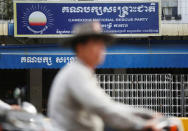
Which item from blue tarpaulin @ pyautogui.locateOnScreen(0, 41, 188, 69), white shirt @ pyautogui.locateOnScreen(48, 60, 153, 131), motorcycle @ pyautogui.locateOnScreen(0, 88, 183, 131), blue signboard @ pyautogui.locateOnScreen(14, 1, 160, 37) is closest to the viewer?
white shirt @ pyautogui.locateOnScreen(48, 60, 153, 131)

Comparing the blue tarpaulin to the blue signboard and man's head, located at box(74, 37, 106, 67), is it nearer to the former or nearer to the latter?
the blue signboard

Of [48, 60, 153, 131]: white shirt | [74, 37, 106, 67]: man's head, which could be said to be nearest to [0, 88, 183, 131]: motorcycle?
[48, 60, 153, 131]: white shirt

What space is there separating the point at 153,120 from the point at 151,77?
395 inches

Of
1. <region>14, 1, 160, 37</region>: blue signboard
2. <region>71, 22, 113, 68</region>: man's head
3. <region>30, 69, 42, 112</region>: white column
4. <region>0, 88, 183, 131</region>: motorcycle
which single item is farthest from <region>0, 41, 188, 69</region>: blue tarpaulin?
<region>71, 22, 113, 68</region>: man's head

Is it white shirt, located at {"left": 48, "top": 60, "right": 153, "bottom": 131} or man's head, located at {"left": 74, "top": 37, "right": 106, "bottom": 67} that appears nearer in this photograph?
white shirt, located at {"left": 48, "top": 60, "right": 153, "bottom": 131}

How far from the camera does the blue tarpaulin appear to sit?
50.8 ft

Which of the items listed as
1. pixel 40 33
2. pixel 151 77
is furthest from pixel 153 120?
pixel 40 33

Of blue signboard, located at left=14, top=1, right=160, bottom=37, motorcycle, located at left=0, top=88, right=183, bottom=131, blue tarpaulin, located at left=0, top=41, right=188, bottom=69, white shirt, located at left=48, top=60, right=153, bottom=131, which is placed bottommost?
motorcycle, located at left=0, top=88, right=183, bottom=131

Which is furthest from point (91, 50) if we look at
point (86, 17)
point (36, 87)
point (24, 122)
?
point (36, 87)

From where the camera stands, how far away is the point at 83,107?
10.5ft

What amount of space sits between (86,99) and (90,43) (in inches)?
16.1

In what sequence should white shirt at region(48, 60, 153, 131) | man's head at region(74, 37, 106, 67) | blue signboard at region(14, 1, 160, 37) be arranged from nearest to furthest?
white shirt at region(48, 60, 153, 131), man's head at region(74, 37, 106, 67), blue signboard at region(14, 1, 160, 37)

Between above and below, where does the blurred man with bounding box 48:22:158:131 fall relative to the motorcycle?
above

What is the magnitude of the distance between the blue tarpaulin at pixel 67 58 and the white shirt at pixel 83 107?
1217 centimetres
